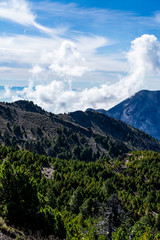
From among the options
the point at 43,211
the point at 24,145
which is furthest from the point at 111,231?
the point at 24,145

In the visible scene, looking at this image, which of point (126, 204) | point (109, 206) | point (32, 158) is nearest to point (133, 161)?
point (126, 204)

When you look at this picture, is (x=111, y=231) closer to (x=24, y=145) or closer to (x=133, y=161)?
(x=133, y=161)

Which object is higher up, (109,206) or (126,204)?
(109,206)

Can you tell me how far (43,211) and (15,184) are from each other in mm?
6806

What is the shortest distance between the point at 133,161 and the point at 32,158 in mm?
71843

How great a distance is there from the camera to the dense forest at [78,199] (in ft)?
86.1

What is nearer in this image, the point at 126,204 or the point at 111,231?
the point at 111,231

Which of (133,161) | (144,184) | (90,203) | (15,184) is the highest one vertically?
(133,161)

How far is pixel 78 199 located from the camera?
65438 mm

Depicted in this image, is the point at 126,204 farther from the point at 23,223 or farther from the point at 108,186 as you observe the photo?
the point at 23,223

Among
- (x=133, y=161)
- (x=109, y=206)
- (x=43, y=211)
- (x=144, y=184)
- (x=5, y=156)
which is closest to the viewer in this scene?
(x=109, y=206)

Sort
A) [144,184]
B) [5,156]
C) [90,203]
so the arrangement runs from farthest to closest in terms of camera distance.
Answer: [144,184] < [5,156] < [90,203]

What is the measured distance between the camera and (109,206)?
27391 millimetres

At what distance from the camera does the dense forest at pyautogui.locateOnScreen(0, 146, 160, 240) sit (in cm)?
2623
